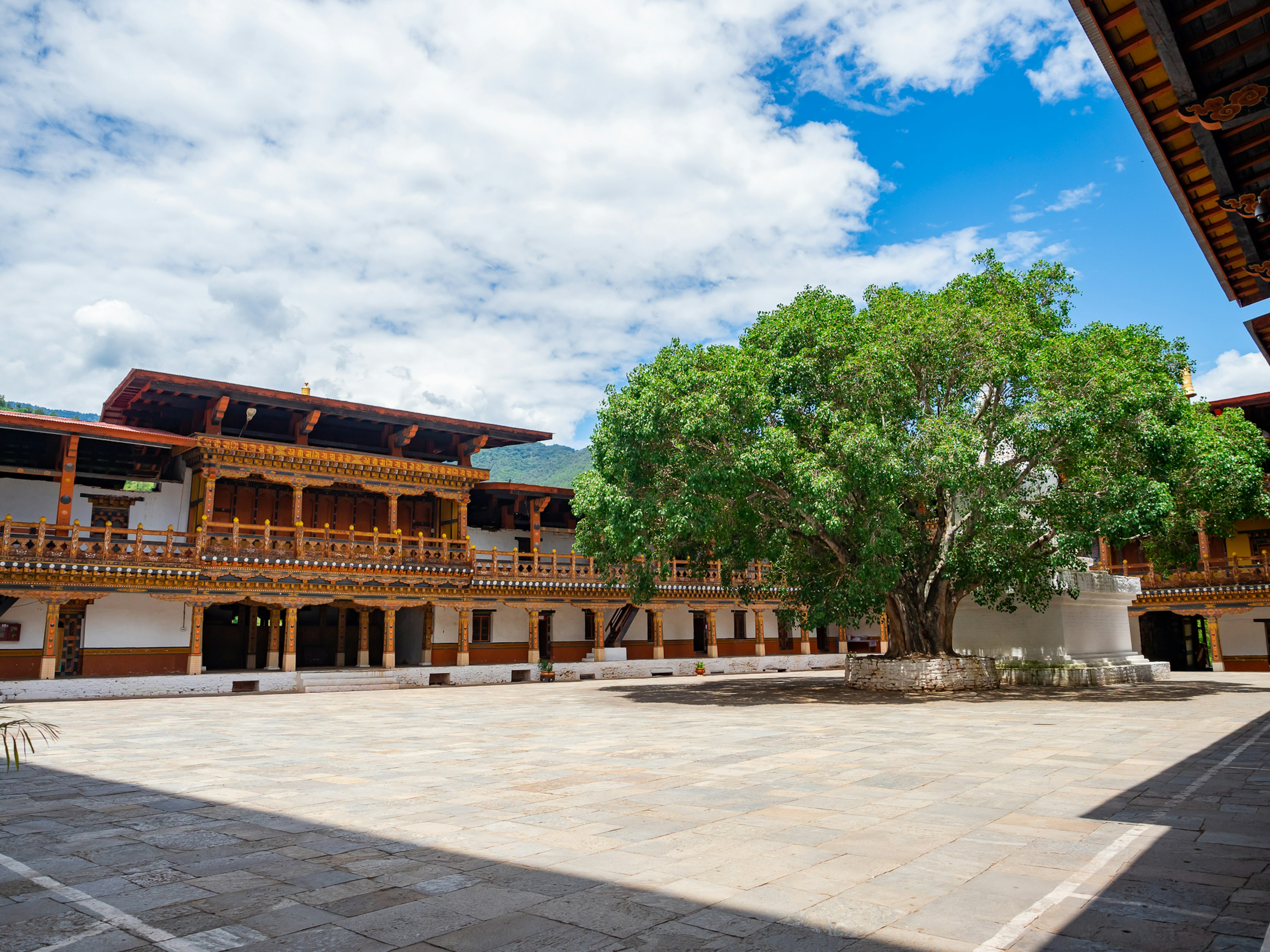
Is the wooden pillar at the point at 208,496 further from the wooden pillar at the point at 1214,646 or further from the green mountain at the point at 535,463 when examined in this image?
the green mountain at the point at 535,463

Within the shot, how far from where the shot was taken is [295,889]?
15.8ft

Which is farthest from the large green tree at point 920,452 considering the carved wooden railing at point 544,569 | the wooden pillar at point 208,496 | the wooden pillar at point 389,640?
the wooden pillar at point 208,496

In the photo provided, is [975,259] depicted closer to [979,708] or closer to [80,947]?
[979,708]

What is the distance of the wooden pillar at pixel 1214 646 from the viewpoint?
2970 cm

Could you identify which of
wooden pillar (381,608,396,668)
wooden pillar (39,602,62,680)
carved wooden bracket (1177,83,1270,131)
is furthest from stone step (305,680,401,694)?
carved wooden bracket (1177,83,1270,131)

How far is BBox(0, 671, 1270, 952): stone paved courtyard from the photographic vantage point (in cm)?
412

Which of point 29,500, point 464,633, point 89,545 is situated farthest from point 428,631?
point 29,500

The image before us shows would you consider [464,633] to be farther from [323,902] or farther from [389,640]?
[323,902]

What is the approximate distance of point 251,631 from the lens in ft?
91.7

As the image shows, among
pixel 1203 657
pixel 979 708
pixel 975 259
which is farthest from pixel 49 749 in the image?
pixel 1203 657

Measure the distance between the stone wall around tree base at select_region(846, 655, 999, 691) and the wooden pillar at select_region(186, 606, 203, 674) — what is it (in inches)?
710

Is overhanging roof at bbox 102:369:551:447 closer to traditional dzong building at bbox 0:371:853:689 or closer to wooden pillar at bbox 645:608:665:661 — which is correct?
traditional dzong building at bbox 0:371:853:689

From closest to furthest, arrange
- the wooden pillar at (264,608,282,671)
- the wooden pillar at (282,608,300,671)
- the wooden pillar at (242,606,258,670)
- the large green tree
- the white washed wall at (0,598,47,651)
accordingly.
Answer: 1. the large green tree
2. the white washed wall at (0,598,47,651)
3. the wooden pillar at (282,608,300,671)
4. the wooden pillar at (264,608,282,671)
5. the wooden pillar at (242,606,258,670)

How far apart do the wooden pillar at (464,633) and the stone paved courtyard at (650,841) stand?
1666 centimetres
